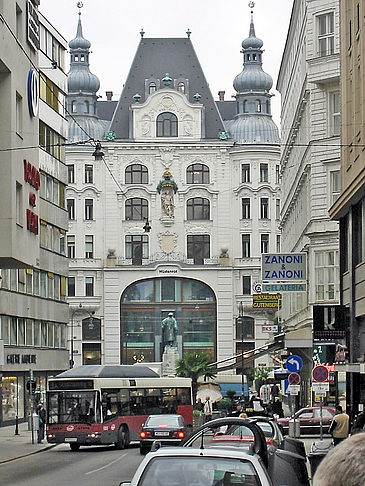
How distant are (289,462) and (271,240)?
92266 millimetres

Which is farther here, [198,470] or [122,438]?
[122,438]

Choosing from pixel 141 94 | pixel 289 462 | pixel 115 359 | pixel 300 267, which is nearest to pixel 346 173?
pixel 300 267

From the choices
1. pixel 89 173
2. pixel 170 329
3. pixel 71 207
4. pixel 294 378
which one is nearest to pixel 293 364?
pixel 294 378

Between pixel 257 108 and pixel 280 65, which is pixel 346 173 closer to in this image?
pixel 280 65

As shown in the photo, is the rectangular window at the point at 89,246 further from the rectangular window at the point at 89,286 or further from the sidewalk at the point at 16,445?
the sidewalk at the point at 16,445

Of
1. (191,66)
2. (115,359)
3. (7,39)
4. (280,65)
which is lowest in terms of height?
(115,359)

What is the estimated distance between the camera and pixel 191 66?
111438mm

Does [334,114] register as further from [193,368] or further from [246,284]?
[246,284]

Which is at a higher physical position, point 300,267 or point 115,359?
point 300,267

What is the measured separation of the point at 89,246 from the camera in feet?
347

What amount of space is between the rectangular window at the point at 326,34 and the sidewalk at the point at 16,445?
798 inches

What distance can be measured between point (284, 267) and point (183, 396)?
9.90 m

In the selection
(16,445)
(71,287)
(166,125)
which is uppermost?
(166,125)

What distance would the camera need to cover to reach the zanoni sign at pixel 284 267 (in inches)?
1404
